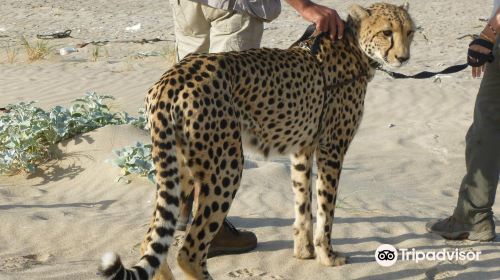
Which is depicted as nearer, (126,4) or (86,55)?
(86,55)

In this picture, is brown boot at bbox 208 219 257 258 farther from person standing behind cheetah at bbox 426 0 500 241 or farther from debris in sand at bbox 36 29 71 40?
debris in sand at bbox 36 29 71 40

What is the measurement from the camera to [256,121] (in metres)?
3.94

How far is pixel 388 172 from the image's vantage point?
677cm

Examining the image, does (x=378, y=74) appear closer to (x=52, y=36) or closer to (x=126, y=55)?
(x=126, y=55)

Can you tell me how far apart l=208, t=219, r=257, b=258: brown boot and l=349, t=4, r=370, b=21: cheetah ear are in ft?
4.61

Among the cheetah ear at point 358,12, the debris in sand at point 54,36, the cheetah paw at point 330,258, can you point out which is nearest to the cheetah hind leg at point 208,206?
the cheetah paw at point 330,258

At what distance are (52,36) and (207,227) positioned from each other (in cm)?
1048

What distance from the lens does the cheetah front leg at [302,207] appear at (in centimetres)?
453

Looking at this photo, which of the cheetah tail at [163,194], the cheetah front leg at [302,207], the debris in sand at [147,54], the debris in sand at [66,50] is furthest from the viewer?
the debris in sand at [66,50]

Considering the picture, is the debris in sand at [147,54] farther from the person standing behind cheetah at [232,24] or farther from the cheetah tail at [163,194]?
the cheetah tail at [163,194]

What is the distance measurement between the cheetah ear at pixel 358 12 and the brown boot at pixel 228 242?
1.41 m

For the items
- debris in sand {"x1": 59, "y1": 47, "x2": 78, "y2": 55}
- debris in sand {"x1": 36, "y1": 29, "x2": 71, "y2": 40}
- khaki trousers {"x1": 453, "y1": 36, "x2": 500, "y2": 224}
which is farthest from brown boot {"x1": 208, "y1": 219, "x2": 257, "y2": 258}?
debris in sand {"x1": 36, "y1": 29, "x2": 71, "y2": 40}

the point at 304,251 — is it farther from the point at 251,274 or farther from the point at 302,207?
the point at 251,274

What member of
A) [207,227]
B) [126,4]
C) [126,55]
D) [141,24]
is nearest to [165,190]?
[207,227]
